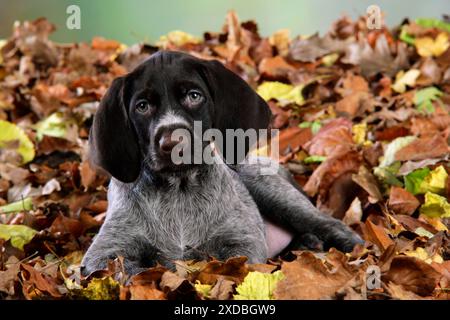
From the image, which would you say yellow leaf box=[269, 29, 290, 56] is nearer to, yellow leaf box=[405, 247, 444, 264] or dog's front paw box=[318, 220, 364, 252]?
dog's front paw box=[318, 220, 364, 252]

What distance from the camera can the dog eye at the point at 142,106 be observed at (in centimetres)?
419

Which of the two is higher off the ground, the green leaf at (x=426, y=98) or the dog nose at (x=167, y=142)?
the dog nose at (x=167, y=142)

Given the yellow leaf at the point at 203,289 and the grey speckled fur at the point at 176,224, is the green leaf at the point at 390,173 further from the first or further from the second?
the yellow leaf at the point at 203,289

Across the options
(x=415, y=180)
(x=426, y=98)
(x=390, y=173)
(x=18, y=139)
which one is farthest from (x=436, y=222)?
(x=18, y=139)

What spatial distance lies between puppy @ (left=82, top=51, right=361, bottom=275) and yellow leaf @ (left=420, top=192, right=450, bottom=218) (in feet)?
1.82

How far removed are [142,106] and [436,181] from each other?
1.99m

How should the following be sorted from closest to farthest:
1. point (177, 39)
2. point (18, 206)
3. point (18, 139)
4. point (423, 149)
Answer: point (423, 149)
point (18, 206)
point (18, 139)
point (177, 39)

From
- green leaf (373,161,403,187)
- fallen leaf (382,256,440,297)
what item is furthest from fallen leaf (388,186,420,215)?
fallen leaf (382,256,440,297)

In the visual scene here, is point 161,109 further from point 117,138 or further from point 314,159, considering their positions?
point 314,159

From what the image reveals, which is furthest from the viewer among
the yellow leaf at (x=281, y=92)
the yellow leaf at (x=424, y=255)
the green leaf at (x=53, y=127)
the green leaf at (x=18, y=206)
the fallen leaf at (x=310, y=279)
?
the green leaf at (x=53, y=127)

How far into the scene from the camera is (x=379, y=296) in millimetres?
3512

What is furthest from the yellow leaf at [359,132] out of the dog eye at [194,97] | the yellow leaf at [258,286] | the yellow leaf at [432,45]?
the yellow leaf at [258,286]

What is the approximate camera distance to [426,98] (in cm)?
697

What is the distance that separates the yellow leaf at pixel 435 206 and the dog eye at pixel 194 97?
1652mm
